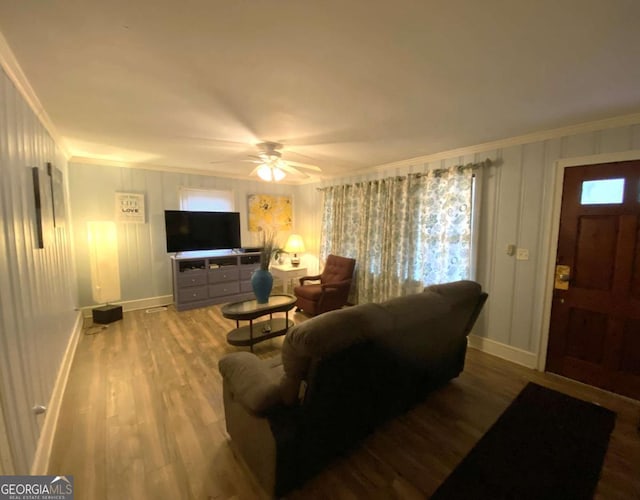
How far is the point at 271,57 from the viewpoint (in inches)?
58.7

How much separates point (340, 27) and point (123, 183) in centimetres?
424

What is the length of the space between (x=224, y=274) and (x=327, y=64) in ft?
12.8

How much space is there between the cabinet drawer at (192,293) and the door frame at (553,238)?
4547mm

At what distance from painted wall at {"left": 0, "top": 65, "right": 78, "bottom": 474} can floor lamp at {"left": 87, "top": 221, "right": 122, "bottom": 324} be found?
65.4 inches

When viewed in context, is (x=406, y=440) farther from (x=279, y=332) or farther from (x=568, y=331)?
(x=568, y=331)

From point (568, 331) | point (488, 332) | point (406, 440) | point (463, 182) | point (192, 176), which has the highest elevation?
point (192, 176)

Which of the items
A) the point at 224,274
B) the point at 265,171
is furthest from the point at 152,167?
the point at 265,171

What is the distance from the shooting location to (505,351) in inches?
117

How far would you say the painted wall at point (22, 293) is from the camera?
1.28 m

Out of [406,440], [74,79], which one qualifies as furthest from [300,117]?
[406,440]

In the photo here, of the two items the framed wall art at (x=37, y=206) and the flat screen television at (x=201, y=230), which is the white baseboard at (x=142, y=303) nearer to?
the flat screen television at (x=201, y=230)

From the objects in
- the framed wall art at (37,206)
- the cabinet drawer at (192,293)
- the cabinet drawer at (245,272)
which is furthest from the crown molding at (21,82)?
the cabinet drawer at (245,272)

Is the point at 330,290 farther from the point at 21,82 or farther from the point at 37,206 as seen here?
the point at 21,82

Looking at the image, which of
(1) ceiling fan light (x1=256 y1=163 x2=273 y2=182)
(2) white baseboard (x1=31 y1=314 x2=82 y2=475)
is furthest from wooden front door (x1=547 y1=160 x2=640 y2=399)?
(2) white baseboard (x1=31 y1=314 x2=82 y2=475)
